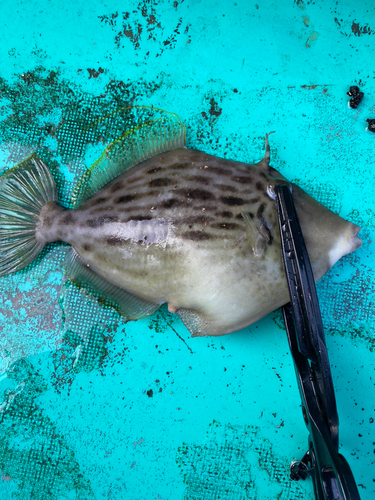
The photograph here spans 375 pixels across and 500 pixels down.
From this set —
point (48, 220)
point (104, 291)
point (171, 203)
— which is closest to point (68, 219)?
point (48, 220)

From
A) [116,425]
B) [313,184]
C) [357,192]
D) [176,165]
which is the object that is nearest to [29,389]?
[116,425]

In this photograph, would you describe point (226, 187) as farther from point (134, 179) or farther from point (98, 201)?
point (98, 201)

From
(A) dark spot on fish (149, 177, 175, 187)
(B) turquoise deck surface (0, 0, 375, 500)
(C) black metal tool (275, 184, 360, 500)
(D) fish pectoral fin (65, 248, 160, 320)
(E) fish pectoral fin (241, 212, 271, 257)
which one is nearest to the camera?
(C) black metal tool (275, 184, 360, 500)

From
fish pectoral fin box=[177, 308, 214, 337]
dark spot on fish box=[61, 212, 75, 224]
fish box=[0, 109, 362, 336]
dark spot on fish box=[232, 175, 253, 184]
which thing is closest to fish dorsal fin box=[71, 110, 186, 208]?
fish box=[0, 109, 362, 336]

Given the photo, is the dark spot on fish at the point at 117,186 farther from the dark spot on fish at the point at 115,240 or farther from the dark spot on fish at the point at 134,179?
the dark spot on fish at the point at 115,240

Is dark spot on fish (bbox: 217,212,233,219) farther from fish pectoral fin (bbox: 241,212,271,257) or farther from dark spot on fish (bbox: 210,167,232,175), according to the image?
dark spot on fish (bbox: 210,167,232,175)
